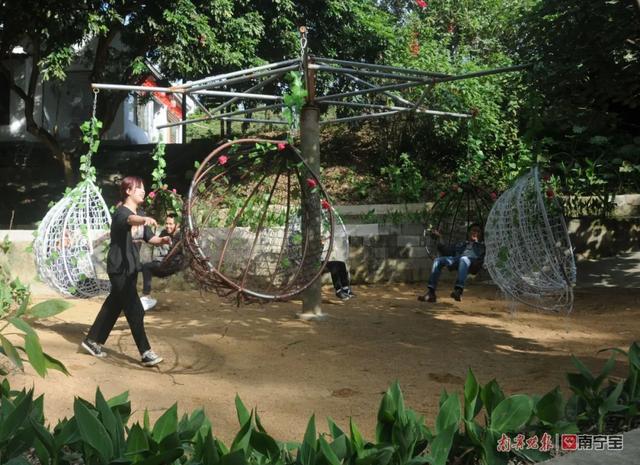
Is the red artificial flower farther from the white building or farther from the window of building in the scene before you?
the window of building

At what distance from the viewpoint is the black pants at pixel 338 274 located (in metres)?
8.64

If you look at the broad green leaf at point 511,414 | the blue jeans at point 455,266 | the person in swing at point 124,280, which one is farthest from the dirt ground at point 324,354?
the broad green leaf at point 511,414

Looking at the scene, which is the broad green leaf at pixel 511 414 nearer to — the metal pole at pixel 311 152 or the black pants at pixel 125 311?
the black pants at pixel 125 311

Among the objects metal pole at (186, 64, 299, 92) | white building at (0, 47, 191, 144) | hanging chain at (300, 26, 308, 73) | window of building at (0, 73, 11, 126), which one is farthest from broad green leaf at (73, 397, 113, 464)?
window of building at (0, 73, 11, 126)

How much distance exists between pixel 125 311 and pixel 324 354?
172 centimetres

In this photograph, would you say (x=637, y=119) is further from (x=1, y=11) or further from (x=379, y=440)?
(x=1, y=11)

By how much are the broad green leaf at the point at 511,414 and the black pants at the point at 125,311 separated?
3.44 meters

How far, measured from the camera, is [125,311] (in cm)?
564

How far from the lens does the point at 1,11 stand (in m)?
12.9

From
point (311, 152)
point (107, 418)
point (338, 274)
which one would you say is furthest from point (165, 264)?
point (107, 418)

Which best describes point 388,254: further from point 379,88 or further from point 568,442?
point 568,442

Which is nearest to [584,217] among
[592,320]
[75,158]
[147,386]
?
[592,320]

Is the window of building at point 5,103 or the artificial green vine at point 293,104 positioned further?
the window of building at point 5,103

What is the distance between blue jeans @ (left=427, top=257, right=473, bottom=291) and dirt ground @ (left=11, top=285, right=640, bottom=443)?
0.99 feet
